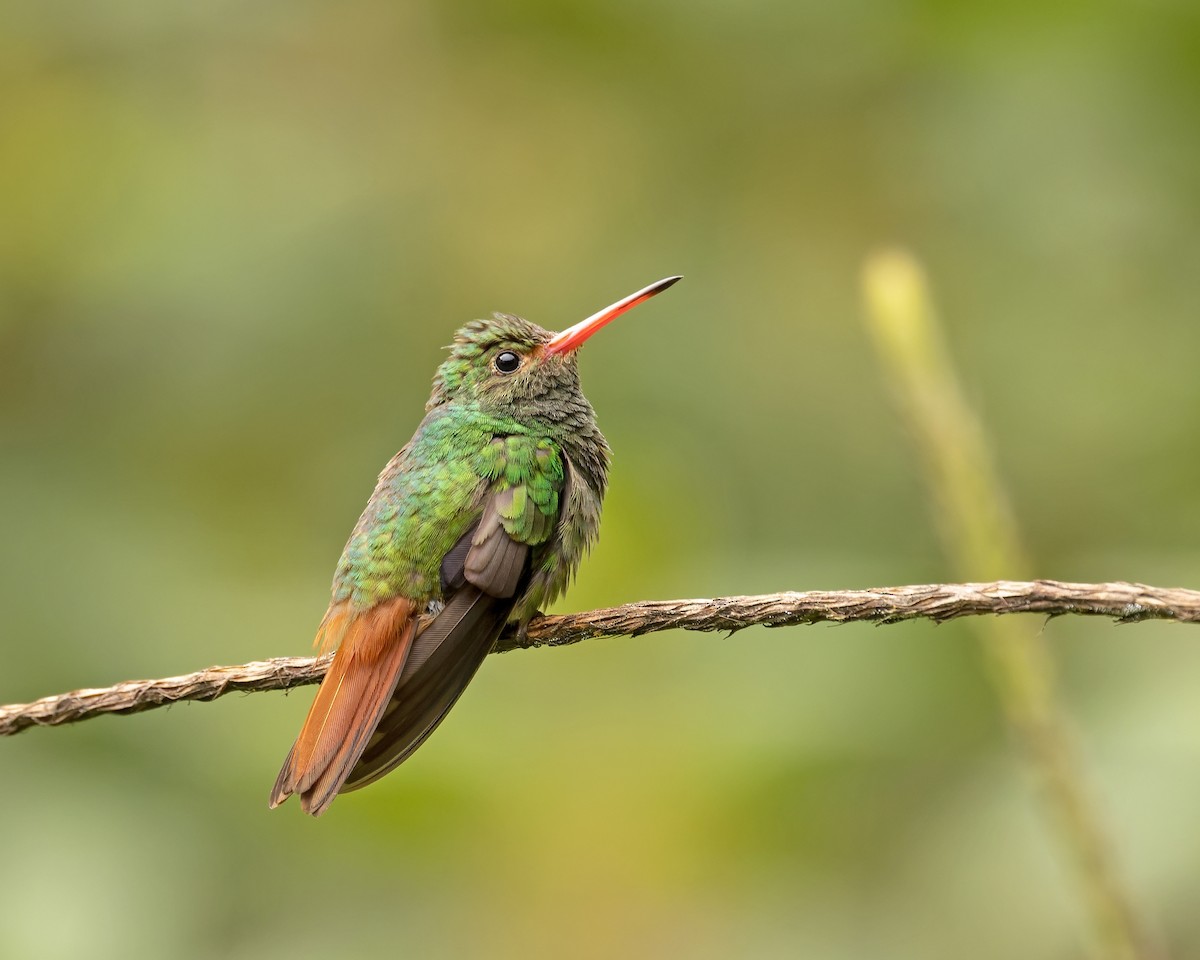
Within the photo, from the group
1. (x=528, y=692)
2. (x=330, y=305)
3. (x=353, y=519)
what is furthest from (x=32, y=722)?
(x=330, y=305)

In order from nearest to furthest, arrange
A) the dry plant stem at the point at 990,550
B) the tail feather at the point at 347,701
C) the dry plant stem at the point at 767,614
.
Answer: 1. the dry plant stem at the point at 990,550
2. the dry plant stem at the point at 767,614
3. the tail feather at the point at 347,701

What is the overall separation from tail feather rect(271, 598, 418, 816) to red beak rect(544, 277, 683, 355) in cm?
108

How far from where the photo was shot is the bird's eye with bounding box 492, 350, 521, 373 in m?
4.42

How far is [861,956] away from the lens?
3568 millimetres

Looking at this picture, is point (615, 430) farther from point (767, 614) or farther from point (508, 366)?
point (767, 614)

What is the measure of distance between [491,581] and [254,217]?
167 inches

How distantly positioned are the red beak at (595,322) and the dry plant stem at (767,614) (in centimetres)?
118

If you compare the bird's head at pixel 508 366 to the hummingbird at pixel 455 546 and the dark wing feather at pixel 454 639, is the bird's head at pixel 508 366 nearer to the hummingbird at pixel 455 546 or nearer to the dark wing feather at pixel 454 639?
the hummingbird at pixel 455 546

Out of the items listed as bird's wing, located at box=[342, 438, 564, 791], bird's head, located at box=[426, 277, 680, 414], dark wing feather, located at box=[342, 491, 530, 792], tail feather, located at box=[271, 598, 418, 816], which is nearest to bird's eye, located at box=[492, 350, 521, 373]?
bird's head, located at box=[426, 277, 680, 414]

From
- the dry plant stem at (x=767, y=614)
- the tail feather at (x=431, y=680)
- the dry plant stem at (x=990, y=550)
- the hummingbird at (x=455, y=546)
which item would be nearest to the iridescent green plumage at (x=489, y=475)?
the hummingbird at (x=455, y=546)

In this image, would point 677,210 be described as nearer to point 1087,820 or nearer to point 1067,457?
point 1067,457

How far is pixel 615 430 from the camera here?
5359 mm

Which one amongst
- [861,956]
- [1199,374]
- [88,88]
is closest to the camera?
[861,956]

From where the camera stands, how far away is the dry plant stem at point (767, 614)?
2336 mm
